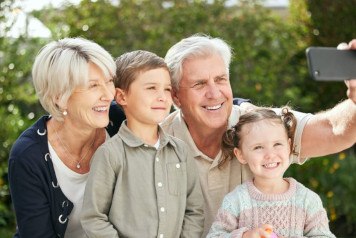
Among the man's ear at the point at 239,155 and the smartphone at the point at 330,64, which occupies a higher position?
the smartphone at the point at 330,64

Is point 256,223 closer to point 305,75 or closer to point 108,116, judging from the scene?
point 108,116

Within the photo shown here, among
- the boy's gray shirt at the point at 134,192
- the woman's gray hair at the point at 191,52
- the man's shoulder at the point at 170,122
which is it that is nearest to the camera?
the boy's gray shirt at the point at 134,192

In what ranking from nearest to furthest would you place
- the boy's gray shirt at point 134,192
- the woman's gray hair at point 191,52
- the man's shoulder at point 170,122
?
the boy's gray shirt at point 134,192
the woman's gray hair at point 191,52
the man's shoulder at point 170,122

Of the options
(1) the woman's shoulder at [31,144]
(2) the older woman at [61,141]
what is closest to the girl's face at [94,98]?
(2) the older woman at [61,141]

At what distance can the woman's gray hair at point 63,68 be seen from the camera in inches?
121

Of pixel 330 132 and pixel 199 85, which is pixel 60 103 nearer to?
pixel 199 85

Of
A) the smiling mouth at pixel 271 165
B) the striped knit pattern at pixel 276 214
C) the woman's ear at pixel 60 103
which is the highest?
the woman's ear at pixel 60 103

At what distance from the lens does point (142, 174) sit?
3.03 meters

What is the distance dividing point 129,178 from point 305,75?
4839 mm

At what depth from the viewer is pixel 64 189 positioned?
3.19m

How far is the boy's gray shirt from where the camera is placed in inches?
117

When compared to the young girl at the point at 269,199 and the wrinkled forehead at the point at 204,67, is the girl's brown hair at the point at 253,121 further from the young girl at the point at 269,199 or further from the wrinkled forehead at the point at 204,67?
the wrinkled forehead at the point at 204,67

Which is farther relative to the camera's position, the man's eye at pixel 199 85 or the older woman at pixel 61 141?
the man's eye at pixel 199 85

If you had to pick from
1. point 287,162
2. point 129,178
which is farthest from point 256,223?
point 129,178
